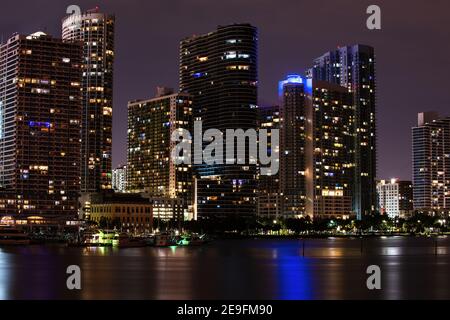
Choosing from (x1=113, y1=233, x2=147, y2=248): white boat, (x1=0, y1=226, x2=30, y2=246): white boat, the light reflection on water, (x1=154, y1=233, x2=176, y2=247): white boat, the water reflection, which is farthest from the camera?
(x1=0, y1=226, x2=30, y2=246): white boat

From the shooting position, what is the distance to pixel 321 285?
234ft

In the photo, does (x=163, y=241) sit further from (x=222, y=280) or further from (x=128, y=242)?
(x=222, y=280)

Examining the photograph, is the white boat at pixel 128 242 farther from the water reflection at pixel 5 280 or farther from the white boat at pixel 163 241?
the water reflection at pixel 5 280

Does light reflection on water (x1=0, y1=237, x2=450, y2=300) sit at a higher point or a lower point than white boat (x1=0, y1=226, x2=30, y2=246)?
higher

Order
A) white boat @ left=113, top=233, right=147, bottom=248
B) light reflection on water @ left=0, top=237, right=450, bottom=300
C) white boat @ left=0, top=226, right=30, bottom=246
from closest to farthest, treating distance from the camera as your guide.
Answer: light reflection on water @ left=0, top=237, right=450, bottom=300, white boat @ left=113, top=233, right=147, bottom=248, white boat @ left=0, top=226, right=30, bottom=246

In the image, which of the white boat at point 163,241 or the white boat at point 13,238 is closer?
the white boat at point 163,241

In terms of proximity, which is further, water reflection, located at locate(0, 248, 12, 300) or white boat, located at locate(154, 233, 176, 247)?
white boat, located at locate(154, 233, 176, 247)

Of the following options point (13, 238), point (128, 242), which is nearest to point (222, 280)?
point (128, 242)

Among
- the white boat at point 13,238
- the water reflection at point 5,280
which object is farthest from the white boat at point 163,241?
the water reflection at point 5,280

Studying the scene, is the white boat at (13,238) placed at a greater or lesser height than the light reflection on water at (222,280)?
lesser

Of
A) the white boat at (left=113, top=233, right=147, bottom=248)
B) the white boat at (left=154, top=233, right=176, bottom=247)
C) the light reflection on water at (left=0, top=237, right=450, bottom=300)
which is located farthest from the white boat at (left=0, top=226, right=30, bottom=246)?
the light reflection on water at (left=0, top=237, right=450, bottom=300)

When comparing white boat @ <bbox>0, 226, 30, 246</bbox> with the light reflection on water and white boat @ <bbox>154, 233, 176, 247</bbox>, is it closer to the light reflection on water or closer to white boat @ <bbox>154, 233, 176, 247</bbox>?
white boat @ <bbox>154, 233, 176, 247</bbox>
